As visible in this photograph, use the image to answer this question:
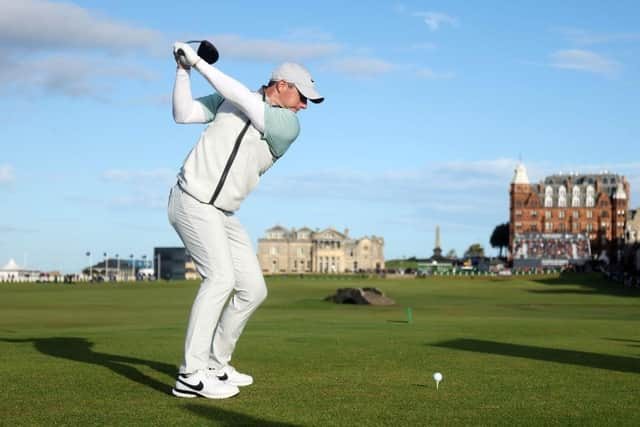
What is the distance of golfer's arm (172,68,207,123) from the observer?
8.70 metres

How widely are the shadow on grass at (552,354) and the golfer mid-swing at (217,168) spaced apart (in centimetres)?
513

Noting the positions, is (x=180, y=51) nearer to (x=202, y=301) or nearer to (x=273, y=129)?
(x=273, y=129)

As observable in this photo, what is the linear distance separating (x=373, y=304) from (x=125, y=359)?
33762 mm

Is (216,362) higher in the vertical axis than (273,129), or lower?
lower

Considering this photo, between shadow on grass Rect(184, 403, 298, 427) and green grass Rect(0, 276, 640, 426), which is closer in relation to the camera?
shadow on grass Rect(184, 403, 298, 427)

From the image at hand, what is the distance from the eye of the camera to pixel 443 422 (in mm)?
7117

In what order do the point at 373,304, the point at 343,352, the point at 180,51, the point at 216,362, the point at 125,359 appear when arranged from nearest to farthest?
the point at 180,51
the point at 216,362
the point at 125,359
the point at 343,352
the point at 373,304

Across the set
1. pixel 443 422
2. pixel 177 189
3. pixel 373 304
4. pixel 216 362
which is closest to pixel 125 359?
pixel 216 362

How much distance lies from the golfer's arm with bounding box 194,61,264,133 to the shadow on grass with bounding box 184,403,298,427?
8.74 ft

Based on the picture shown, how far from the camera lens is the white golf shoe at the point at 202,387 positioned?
8.38 meters

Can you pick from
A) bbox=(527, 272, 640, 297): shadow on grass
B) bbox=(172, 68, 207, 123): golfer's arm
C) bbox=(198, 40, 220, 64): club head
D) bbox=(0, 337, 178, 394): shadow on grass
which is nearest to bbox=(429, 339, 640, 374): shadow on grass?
bbox=(0, 337, 178, 394): shadow on grass

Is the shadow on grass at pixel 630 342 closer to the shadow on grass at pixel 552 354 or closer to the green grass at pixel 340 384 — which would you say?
the green grass at pixel 340 384

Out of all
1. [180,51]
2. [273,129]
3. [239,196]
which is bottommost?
[239,196]

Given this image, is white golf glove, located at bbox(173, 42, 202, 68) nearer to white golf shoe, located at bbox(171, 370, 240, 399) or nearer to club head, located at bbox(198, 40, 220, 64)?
club head, located at bbox(198, 40, 220, 64)
